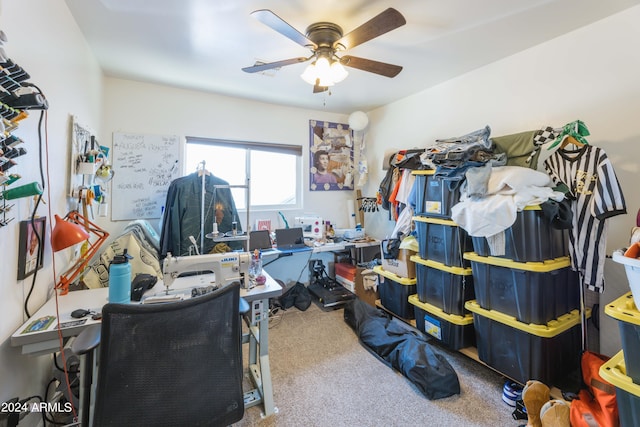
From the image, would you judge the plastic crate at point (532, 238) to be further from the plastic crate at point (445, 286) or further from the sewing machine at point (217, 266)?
the sewing machine at point (217, 266)

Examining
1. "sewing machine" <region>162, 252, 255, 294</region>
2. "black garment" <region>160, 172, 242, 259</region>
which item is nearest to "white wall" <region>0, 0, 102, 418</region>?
"sewing machine" <region>162, 252, 255, 294</region>

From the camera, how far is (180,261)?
156 centimetres

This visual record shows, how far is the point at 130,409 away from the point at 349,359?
1.68 meters

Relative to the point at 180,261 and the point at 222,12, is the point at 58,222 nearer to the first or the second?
the point at 180,261

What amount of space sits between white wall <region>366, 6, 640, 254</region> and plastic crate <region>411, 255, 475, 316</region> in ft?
3.12

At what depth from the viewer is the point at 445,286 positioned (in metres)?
2.18

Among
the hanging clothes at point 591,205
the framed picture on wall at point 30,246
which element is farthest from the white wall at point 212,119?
the hanging clothes at point 591,205

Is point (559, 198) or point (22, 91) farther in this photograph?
point (559, 198)

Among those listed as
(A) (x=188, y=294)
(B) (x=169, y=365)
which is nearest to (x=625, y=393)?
(B) (x=169, y=365)

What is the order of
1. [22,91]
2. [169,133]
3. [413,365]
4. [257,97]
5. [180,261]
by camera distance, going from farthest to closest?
[257,97] < [169,133] < [413,365] < [180,261] < [22,91]

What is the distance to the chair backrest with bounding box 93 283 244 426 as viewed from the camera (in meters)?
0.91

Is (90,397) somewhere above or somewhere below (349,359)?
above

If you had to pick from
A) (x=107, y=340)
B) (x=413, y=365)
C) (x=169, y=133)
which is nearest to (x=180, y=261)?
(x=107, y=340)

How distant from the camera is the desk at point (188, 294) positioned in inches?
47.5
